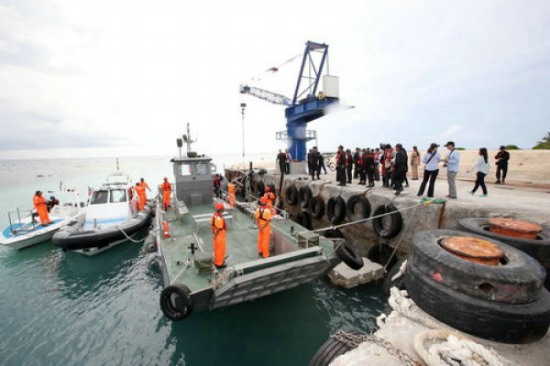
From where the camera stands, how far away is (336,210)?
984cm

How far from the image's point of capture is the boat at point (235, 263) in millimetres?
4418

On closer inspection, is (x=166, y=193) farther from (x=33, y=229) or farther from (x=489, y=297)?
(x=489, y=297)

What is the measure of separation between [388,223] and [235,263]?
16.0 ft

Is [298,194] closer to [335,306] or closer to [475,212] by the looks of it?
[335,306]

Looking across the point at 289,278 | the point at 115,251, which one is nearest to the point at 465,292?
the point at 289,278

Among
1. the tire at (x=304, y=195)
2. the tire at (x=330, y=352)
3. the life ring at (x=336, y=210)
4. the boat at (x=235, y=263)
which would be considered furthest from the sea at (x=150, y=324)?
the tire at (x=304, y=195)

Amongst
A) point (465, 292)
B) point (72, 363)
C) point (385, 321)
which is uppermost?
point (465, 292)

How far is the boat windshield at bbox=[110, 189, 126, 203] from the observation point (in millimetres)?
11438

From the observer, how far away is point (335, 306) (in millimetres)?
6262

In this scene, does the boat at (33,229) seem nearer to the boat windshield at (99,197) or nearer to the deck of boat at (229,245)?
the boat windshield at (99,197)

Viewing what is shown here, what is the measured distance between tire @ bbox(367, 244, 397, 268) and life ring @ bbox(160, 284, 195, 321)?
19.0ft

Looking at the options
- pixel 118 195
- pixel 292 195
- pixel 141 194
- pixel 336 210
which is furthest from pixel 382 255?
pixel 141 194

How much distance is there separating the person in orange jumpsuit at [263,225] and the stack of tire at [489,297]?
3.73 meters

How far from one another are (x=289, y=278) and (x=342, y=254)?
146cm
